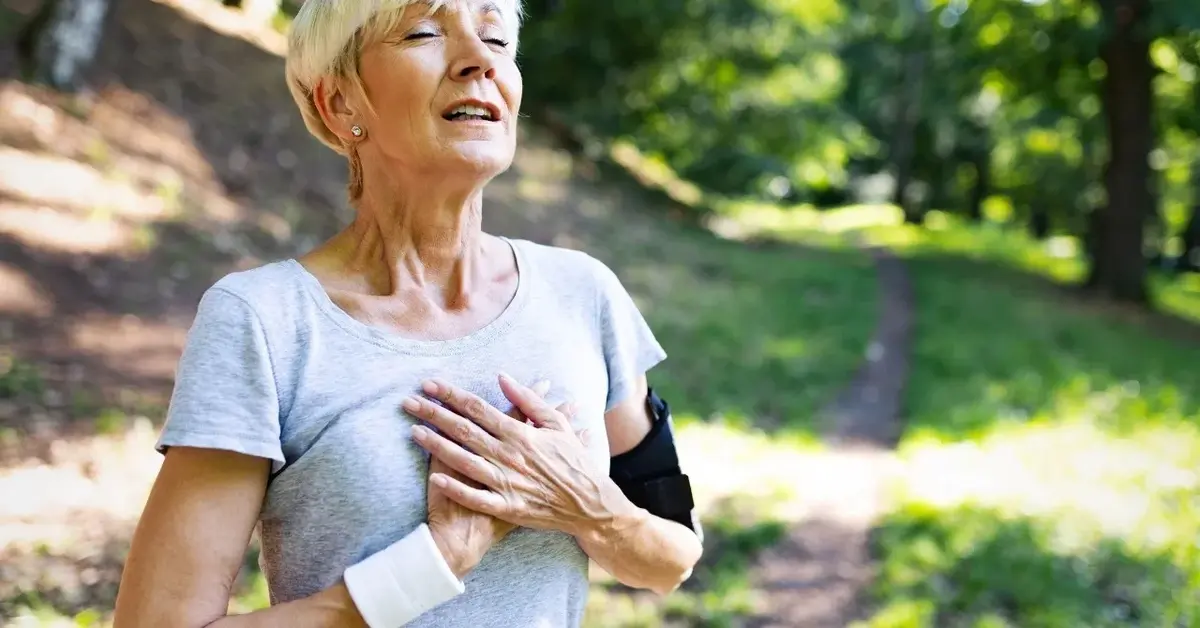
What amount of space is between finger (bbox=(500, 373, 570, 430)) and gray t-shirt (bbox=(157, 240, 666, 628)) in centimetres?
4

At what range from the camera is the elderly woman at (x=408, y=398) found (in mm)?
1557

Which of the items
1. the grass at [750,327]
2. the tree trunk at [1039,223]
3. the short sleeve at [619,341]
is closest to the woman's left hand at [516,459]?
the short sleeve at [619,341]

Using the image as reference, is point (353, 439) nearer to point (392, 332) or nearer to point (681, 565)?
point (392, 332)

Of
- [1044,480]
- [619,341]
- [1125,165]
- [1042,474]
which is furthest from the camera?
[1125,165]

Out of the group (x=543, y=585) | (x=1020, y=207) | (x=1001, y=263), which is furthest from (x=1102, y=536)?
(x=1020, y=207)

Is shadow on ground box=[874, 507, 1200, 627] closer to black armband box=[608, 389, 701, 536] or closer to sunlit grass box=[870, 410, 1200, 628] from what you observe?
sunlit grass box=[870, 410, 1200, 628]

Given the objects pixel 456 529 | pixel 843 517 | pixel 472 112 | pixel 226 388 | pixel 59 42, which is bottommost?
pixel 843 517

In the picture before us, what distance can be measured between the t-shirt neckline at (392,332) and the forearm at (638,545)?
0.33m

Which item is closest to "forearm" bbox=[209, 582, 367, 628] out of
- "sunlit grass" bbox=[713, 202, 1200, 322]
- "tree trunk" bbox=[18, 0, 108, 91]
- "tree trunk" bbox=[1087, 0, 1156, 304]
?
"tree trunk" bbox=[18, 0, 108, 91]

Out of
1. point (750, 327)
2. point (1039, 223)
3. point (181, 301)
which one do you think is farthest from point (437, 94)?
point (1039, 223)

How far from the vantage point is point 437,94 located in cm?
178

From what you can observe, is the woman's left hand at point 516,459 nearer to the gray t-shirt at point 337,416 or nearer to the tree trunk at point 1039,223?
the gray t-shirt at point 337,416

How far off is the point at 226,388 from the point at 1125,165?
1602cm

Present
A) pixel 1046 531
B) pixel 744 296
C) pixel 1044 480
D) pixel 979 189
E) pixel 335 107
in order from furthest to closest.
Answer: pixel 979 189, pixel 744 296, pixel 1044 480, pixel 1046 531, pixel 335 107
